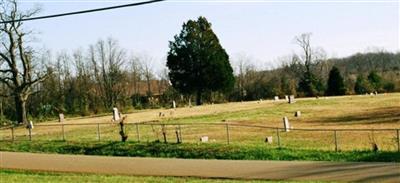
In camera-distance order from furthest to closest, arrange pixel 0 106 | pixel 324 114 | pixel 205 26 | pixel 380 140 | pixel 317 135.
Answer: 1. pixel 205 26
2. pixel 0 106
3. pixel 324 114
4. pixel 317 135
5. pixel 380 140

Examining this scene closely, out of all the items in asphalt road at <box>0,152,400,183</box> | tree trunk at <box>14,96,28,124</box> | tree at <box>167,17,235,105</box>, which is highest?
tree at <box>167,17,235,105</box>

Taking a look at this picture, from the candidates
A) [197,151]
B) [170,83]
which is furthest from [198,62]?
[197,151]

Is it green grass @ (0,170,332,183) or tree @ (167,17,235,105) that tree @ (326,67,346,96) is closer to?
tree @ (167,17,235,105)

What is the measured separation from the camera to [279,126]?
126 feet

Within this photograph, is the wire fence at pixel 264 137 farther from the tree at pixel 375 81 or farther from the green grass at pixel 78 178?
the tree at pixel 375 81

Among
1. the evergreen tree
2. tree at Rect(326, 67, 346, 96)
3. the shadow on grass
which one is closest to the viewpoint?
the shadow on grass

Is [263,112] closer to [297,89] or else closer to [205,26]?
[205,26]

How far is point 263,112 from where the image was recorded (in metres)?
53.2

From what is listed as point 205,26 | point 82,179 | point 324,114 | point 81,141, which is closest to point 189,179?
point 82,179

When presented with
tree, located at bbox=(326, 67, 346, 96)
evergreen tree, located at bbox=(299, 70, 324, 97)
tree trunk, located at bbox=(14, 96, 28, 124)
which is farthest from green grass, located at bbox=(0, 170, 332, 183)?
evergreen tree, located at bbox=(299, 70, 324, 97)

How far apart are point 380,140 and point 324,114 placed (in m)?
23.2

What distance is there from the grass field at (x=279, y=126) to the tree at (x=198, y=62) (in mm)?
16018

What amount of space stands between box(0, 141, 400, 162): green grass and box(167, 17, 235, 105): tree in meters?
48.7

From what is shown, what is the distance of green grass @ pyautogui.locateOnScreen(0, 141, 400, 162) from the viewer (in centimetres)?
1984
